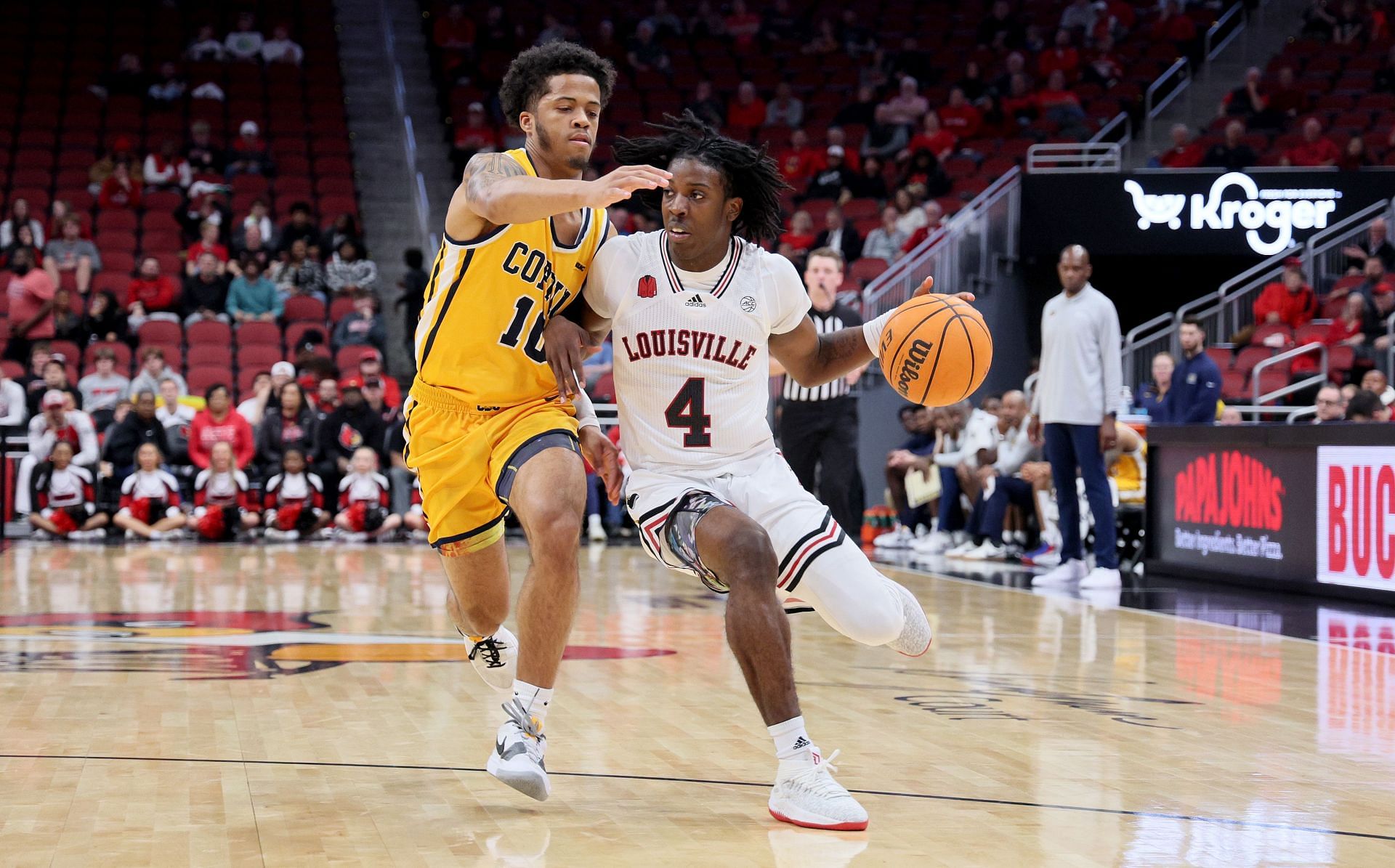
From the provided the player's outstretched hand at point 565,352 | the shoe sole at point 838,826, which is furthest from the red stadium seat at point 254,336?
the shoe sole at point 838,826

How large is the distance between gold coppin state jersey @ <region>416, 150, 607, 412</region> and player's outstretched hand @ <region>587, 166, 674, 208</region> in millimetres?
620

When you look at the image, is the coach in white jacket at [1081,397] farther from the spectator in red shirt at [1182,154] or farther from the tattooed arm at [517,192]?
the spectator in red shirt at [1182,154]

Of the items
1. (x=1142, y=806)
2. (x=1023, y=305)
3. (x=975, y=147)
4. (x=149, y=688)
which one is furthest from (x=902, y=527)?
(x=1142, y=806)

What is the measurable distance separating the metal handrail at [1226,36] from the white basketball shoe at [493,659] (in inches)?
681

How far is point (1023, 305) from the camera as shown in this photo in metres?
16.0

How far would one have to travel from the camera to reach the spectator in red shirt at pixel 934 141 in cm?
1811

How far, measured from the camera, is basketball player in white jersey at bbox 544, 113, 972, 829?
3.43 m

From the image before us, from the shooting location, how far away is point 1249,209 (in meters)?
15.6

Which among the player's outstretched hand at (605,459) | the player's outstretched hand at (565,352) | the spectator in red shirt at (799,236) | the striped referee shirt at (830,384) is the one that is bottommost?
the player's outstretched hand at (605,459)

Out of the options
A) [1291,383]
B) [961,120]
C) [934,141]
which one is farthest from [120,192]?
[1291,383]

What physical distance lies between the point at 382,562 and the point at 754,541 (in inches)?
291

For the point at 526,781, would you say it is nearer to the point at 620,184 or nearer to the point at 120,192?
the point at 620,184

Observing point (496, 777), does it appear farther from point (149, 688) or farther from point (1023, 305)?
point (1023, 305)

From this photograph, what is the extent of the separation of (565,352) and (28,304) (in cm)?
1226
